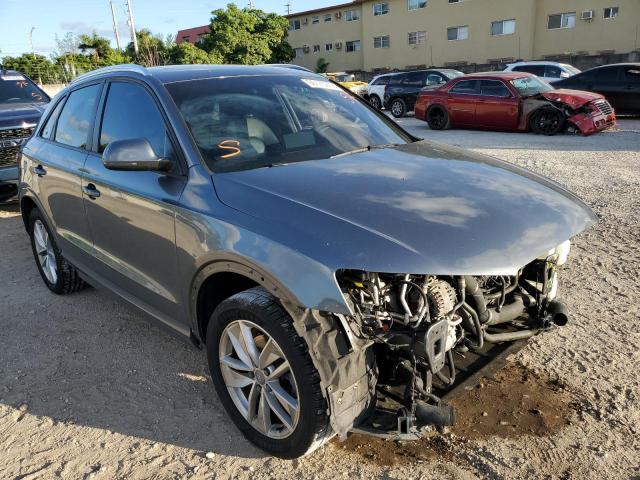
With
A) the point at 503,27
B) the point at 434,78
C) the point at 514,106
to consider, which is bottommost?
the point at 514,106

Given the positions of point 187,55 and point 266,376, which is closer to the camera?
point 266,376

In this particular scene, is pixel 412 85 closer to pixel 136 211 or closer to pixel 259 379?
pixel 136 211

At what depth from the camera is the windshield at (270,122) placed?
10.1 feet

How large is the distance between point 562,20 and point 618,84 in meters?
22.4

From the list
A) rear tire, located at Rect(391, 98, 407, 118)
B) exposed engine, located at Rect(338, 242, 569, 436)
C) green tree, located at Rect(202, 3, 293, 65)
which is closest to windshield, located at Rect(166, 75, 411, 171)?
exposed engine, located at Rect(338, 242, 569, 436)

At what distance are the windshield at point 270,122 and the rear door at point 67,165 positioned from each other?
1.09 m

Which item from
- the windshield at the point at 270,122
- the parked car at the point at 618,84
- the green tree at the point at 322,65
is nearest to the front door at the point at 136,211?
the windshield at the point at 270,122

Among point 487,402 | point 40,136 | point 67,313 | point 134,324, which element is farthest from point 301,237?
point 40,136

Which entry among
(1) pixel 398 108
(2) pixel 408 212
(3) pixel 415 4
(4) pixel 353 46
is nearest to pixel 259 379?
(2) pixel 408 212

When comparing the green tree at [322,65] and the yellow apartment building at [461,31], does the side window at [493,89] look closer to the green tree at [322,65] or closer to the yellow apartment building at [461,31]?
the yellow apartment building at [461,31]

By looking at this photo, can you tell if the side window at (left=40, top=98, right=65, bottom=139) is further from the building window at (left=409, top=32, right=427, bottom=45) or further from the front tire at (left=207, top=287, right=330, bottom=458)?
the building window at (left=409, top=32, right=427, bottom=45)

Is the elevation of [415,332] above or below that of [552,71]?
below

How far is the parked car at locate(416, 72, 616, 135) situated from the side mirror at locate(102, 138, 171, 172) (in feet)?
39.5

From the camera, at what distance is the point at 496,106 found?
13828 millimetres
